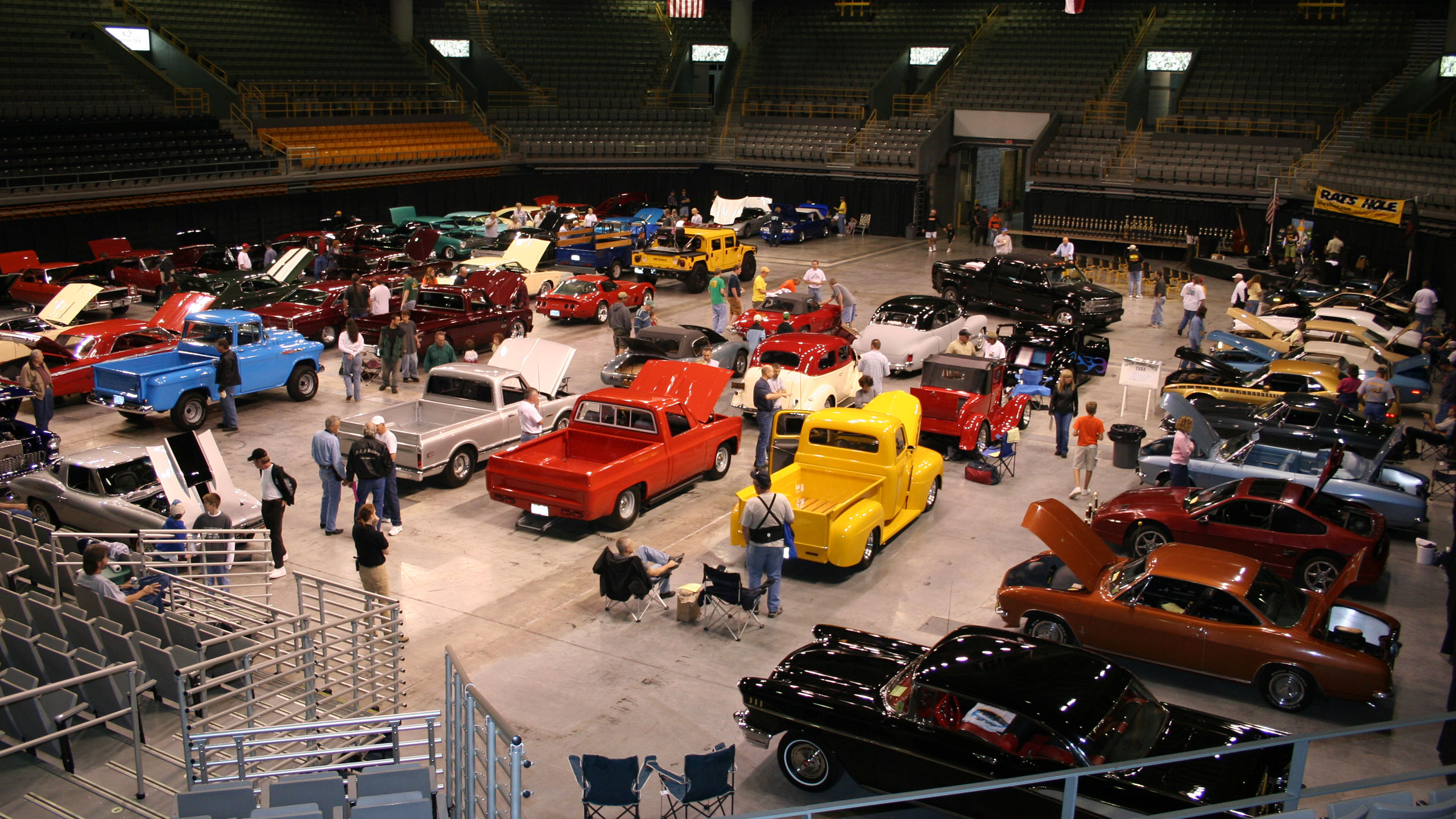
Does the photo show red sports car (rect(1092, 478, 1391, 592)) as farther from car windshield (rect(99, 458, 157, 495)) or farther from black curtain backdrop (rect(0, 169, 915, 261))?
black curtain backdrop (rect(0, 169, 915, 261))

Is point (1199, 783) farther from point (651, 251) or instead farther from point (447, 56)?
point (447, 56)

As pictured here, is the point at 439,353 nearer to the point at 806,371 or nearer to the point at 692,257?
the point at 806,371

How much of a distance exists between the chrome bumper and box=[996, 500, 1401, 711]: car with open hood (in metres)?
3.37

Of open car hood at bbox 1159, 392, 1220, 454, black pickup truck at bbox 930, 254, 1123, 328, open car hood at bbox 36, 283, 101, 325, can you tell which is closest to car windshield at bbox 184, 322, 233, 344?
open car hood at bbox 36, 283, 101, 325

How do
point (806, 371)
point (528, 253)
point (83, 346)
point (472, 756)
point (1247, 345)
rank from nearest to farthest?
1. point (472, 756)
2. point (806, 371)
3. point (83, 346)
4. point (1247, 345)
5. point (528, 253)

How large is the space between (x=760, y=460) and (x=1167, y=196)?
24829 mm

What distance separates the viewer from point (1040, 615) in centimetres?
1095

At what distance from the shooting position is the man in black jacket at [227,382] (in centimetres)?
1766

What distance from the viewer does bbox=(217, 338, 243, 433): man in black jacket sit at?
57.9ft

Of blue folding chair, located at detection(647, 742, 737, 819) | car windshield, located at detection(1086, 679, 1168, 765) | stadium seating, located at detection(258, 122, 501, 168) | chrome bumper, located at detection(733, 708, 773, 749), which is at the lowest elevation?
chrome bumper, located at detection(733, 708, 773, 749)

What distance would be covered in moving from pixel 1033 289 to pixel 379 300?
14192 mm

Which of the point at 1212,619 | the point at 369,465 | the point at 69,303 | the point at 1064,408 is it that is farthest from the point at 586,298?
the point at 1212,619

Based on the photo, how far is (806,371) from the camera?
60.0 ft

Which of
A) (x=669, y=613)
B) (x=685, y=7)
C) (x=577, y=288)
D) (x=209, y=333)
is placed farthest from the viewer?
(x=685, y=7)
